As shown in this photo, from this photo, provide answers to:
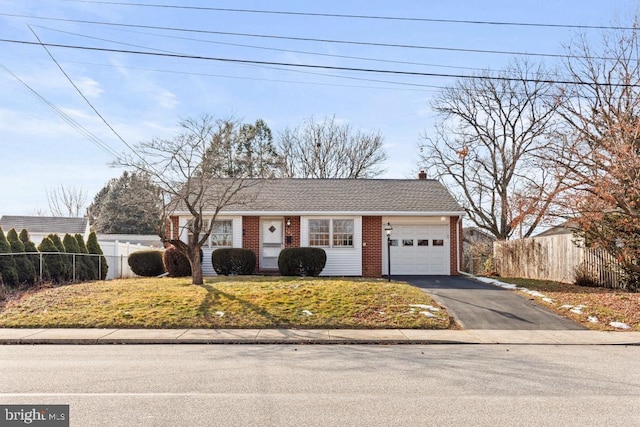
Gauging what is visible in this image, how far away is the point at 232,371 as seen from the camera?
8117 mm

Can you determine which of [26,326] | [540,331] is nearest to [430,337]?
[540,331]

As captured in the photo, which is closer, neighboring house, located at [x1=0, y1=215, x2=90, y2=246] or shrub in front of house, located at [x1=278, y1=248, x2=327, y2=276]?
shrub in front of house, located at [x1=278, y1=248, x2=327, y2=276]

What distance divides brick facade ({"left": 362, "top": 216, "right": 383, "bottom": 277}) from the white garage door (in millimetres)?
734

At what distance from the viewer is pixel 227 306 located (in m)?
13.9

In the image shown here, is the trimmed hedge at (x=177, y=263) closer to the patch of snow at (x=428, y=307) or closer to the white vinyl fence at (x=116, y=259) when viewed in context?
the white vinyl fence at (x=116, y=259)

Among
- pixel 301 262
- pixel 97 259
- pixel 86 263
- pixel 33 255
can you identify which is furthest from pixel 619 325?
pixel 97 259

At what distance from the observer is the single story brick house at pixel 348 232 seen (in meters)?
22.2

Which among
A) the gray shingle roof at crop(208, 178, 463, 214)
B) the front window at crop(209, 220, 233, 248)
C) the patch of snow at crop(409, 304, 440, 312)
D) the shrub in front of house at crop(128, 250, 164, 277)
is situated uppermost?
the gray shingle roof at crop(208, 178, 463, 214)

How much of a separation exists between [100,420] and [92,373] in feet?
8.62

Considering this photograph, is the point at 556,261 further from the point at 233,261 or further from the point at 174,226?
the point at 174,226

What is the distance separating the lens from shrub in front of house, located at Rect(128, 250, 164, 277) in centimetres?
2211

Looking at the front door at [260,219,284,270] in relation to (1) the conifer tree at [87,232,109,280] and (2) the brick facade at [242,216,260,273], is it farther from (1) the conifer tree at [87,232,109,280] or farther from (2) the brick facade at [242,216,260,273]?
(1) the conifer tree at [87,232,109,280]

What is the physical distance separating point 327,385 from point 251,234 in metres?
15.5

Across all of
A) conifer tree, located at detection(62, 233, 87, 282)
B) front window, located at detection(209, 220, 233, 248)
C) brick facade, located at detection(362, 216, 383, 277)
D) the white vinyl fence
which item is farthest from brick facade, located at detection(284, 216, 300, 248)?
conifer tree, located at detection(62, 233, 87, 282)
